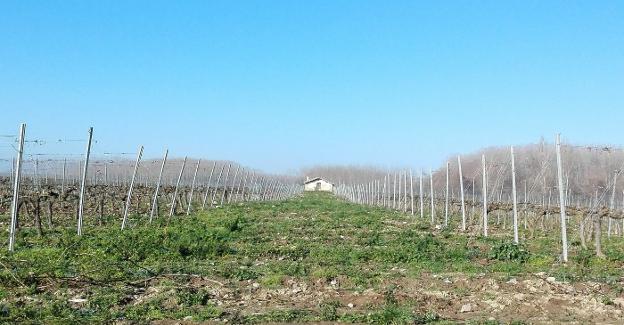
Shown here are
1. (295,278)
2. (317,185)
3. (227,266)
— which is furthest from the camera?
(317,185)

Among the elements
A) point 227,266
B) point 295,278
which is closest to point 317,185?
point 227,266

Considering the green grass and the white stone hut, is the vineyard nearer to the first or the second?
the green grass

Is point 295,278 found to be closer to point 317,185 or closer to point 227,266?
point 227,266

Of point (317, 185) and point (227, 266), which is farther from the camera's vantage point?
point (317, 185)

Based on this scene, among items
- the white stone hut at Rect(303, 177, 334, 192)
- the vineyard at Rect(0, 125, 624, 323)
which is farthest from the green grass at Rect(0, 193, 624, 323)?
the white stone hut at Rect(303, 177, 334, 192)

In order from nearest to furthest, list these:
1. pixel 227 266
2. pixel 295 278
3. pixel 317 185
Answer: pixel 295 278, pixel 227 266, pixel 317 185

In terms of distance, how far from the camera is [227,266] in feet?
36.5

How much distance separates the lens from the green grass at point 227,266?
293 inches

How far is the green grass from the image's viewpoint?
7445 millimetres

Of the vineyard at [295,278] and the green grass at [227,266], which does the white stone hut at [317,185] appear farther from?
the vineyard at [295,278]

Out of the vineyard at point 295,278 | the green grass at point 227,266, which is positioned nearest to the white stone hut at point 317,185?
the green grass at point 227,266

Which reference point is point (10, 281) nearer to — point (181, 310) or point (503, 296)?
point (181, 310)

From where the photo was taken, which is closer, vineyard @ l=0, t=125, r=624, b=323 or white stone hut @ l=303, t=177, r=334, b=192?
vineyard @ l=0, t=125, r=624, b=323

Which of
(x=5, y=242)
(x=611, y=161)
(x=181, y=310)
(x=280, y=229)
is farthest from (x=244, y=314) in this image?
(x=611, y=161)
